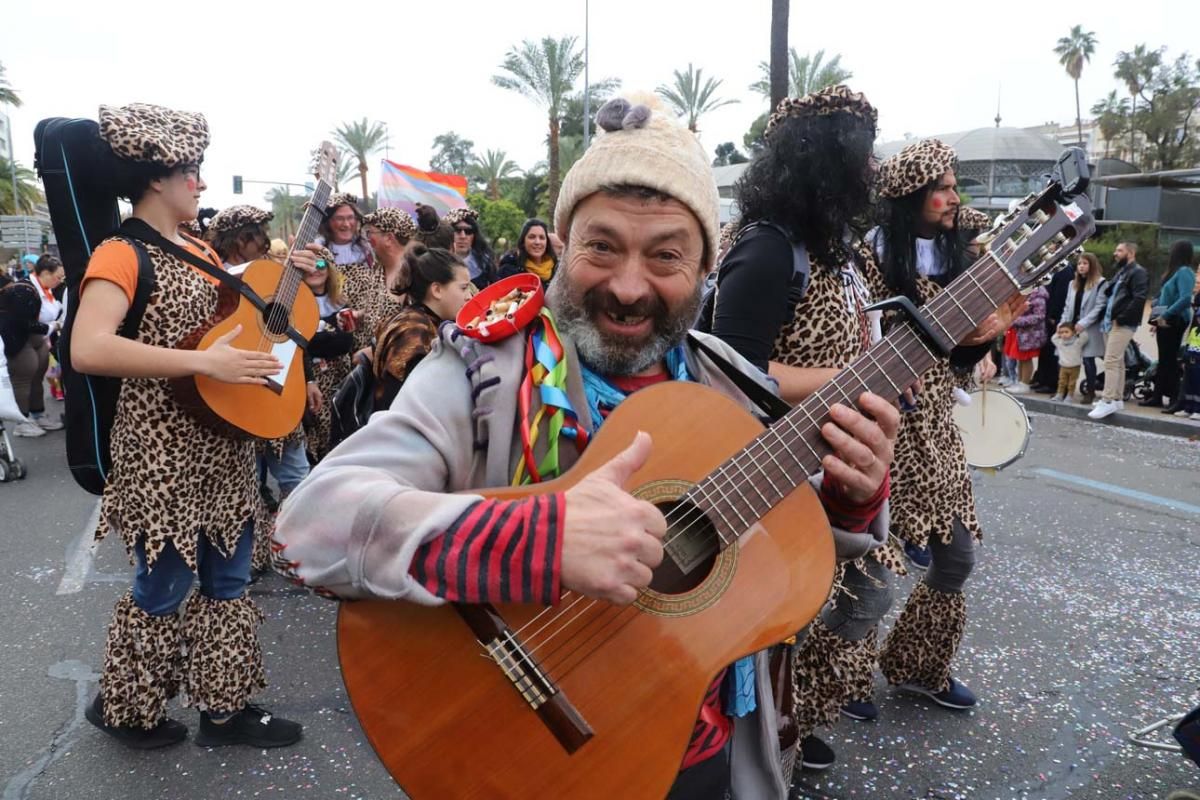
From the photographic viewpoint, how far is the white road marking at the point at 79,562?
14.7ft

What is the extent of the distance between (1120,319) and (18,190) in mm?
51851

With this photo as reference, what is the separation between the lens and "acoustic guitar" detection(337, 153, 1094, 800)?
126 cm

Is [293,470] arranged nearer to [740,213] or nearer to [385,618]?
[740,213]

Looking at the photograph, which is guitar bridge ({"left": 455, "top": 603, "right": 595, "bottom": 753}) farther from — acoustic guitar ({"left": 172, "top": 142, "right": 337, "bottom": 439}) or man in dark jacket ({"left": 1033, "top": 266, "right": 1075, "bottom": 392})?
man in dark jacket ({"left": 1033, "top": 266, "right": 1075, "bottom": 392})

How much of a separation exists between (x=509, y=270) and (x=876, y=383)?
6.80m

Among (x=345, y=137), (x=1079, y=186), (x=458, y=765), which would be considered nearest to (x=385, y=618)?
(x=458, y=765)


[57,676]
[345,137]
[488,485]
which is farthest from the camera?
[345,137]

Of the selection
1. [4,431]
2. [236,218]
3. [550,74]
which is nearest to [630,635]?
[236,218]

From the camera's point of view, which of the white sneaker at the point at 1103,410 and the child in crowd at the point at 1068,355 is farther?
the child in crowd at the point at 1068,355

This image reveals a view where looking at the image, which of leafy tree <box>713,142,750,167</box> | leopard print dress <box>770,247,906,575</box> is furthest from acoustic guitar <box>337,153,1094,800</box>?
leafy tree <box>713,142,750,167</box>

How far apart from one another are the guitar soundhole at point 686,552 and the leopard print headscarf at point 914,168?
77.6 inches

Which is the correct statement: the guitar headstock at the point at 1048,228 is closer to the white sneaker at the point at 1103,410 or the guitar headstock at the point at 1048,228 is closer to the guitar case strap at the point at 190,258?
the guitar case strap at the point at 190,258

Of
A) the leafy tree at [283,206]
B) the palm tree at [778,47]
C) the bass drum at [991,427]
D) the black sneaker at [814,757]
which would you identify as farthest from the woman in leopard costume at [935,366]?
the leafy tree at [283,206]

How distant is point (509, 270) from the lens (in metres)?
8.09
